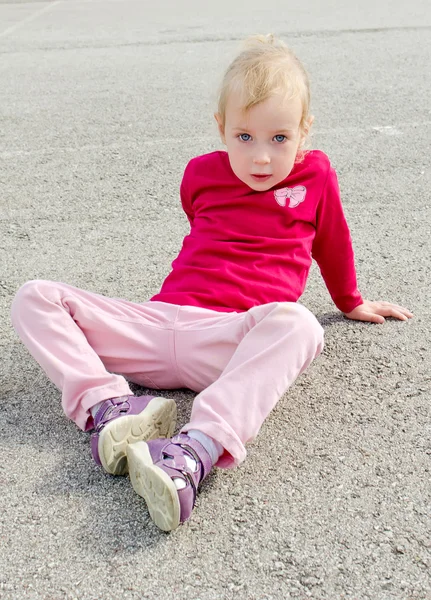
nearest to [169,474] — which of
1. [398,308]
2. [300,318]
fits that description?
[300,318]

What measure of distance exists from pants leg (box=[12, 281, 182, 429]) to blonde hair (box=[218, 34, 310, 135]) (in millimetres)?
681

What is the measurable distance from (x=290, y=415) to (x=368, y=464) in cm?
33

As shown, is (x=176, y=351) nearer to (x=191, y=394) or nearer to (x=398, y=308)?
(x=191, y=394)

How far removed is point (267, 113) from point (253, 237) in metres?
0.40

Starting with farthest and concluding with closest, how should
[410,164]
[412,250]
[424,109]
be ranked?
[424,109] < [410,164] < [412,250]

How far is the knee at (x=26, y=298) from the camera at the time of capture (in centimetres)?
258

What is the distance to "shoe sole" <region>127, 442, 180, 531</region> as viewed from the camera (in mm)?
2039

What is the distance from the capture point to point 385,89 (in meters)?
6.50

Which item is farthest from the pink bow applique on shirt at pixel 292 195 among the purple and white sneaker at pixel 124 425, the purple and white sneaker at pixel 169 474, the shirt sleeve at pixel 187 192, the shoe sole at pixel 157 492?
the shoe sole at pixel 157 492

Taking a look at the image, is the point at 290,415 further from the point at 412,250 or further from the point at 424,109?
the point at 424,109

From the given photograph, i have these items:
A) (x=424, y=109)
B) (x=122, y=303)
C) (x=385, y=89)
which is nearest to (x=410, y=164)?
(x=424, y=109)

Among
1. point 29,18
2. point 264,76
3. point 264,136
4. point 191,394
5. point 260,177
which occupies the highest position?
point 264,76

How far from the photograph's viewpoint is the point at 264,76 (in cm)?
264

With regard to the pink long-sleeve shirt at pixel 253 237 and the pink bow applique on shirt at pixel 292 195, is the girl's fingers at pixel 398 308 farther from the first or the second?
the pink bow applique on shirt at pixel 292 195
